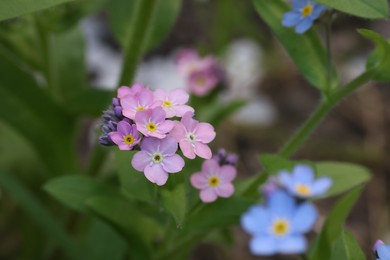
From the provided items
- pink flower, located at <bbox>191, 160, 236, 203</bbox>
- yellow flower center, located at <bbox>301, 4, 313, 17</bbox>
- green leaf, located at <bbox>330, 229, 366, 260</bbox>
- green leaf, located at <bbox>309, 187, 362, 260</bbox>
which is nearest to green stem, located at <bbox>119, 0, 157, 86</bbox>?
yellow flower center, located at <bbox>301, 4, 313, 17</bbox>

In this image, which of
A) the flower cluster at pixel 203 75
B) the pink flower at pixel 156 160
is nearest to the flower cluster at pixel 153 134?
the pink flower at pixel 156 160

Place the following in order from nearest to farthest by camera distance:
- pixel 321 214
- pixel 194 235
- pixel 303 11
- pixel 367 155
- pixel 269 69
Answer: pixel 303 11, pixel 194 235, pixel 321 214, pixel 367 155, pixel 269 69

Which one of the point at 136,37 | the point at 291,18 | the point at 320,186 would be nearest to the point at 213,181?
the point at 320,186

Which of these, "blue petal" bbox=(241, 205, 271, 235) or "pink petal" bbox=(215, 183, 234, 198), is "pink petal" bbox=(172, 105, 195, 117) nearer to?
"pink petal" bbox=(215, 183, 234, 198)

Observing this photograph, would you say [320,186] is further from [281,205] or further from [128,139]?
[128,139]

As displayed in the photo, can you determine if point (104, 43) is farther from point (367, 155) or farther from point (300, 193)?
point (300, 193)

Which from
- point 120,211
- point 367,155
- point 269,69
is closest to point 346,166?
point 120,211
